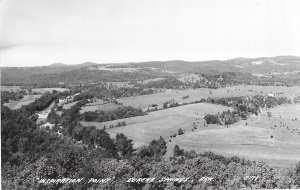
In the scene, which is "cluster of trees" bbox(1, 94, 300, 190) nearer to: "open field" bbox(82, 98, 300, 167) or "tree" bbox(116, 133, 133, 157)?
"tree" bbox(116, 133, 133, 157)

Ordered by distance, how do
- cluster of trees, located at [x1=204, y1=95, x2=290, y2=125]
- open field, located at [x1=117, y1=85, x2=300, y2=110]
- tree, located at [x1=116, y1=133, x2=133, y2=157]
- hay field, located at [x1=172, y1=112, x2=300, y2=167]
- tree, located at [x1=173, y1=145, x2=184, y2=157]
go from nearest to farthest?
hay field, located at [x1=172, y1=112, x2=300, y2=167]
tree, located at [x1=173, y1=145, x2=184, y2=157]
tree, located at [x1=116, y1=133, x2=133, y2=157]
cluster of trees, located at [x1=204, y1=95, x2=290, y2=125]
open field, located at [x1=117, y1=85, x2=300, y2=110]

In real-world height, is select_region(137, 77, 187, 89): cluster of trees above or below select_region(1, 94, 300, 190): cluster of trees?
below

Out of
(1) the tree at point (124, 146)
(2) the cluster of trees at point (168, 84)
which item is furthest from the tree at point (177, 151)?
(2) the cluster of trees at point (168, 84)

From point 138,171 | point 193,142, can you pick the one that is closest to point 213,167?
point 138,171

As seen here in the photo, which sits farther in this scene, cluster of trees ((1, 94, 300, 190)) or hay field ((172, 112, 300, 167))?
hay field ((172, 112, 300, 167))

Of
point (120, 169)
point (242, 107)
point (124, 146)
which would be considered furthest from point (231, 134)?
point (120, 169)

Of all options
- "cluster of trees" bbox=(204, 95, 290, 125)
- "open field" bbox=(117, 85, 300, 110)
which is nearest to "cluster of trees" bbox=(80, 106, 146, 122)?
"cluster of trees" bbox=(204, 95, 290, 125)

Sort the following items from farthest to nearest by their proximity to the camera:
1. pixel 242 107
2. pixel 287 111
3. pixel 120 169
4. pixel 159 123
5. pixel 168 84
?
pixel 168 84, pixel 242 107, pixel 159 123, pixel 287 111, pixel 120 169

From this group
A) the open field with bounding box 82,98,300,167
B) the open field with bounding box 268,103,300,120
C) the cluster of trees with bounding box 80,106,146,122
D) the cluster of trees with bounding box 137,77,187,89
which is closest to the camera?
the open field with bounding box 82,98,300,167

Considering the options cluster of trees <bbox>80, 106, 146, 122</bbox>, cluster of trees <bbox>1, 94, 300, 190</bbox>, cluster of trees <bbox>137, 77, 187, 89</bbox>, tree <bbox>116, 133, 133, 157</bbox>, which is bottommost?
cluster of trees <bbox>137, 77, 187, 89</bbox>

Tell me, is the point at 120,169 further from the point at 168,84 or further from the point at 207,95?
the point at 168,84
